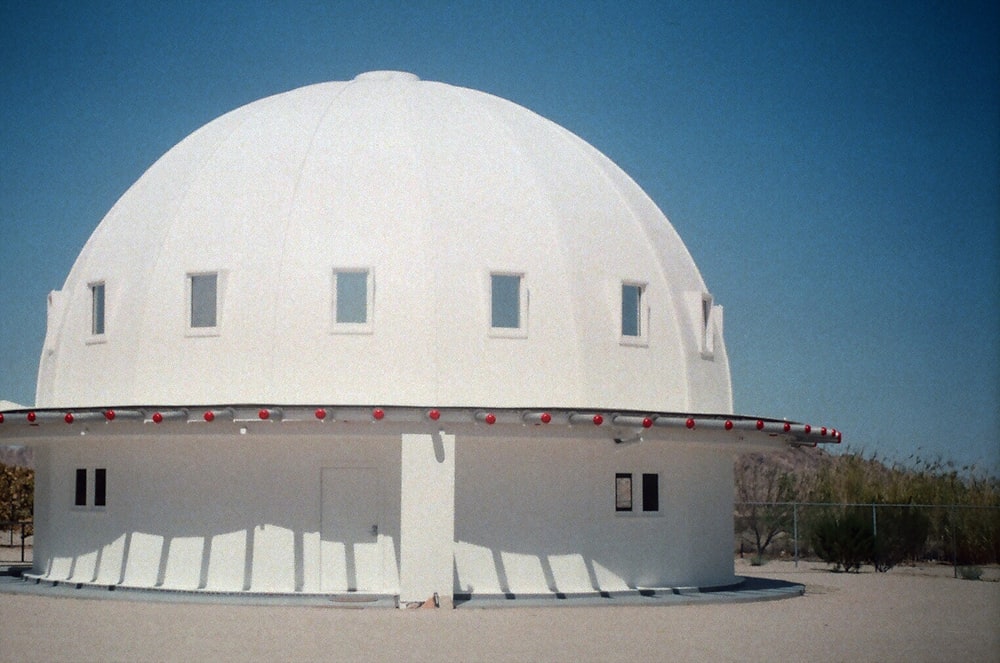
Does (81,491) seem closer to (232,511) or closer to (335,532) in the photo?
(232,511)

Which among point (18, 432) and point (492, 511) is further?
point (18, 432)

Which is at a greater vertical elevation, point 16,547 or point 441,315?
point 441,315

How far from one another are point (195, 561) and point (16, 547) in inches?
868

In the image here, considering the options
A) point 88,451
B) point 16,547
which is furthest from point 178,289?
point 16,547

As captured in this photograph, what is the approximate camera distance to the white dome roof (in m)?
23.6

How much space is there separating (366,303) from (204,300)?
10.4 feet

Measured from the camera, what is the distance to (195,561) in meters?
23.7

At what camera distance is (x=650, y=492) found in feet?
82.7

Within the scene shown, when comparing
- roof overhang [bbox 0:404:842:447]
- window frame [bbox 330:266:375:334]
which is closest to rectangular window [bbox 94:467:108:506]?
roof overhang [bbox 0:404:842:447]

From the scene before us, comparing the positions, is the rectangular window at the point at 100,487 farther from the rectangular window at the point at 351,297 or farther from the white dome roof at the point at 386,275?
the rectangular window at the point at 351,297

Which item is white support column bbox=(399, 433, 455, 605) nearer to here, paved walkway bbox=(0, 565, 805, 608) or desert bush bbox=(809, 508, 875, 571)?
paved walkway bbox=(0, 565, 805, 608)

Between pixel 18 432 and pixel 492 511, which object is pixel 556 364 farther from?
pixel 18 432

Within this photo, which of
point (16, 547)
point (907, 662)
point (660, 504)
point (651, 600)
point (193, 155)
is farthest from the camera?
point (16, 547)

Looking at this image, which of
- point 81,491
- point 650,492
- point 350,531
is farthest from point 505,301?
point 81,491
